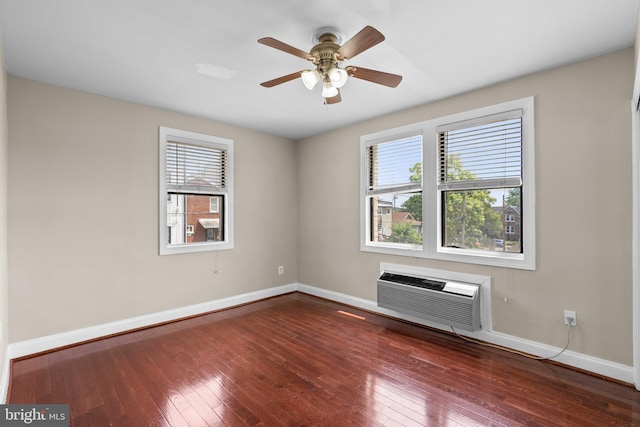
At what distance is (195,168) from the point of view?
4039mm

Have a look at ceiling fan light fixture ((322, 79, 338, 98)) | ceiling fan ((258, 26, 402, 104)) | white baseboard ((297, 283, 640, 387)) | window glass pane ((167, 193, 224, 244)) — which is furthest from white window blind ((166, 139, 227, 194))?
white baseboard ((297, 283, 640, 387))

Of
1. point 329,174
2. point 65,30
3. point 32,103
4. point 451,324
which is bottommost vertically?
point 451,324

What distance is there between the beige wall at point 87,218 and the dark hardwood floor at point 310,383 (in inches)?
17.1

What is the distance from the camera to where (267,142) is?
482 cm

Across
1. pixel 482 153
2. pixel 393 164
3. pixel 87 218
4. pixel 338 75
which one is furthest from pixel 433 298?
Result: pixel 87 218

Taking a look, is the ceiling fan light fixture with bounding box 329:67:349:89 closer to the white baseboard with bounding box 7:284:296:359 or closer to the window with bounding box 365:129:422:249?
the window with bounding box 365:129:422:249

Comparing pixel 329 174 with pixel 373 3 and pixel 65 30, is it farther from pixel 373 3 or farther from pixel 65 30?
pixel 65 30

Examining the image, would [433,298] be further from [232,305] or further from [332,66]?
[232,305]

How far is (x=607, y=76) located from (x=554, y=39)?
64 centimetres

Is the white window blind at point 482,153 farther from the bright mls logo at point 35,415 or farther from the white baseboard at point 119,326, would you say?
the bright mls logo at point 35,415

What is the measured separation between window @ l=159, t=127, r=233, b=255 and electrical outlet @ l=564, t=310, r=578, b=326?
380cm

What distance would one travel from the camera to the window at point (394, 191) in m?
3.74

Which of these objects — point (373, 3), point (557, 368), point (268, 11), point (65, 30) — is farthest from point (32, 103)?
point (557, 368)

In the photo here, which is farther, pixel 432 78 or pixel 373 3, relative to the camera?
pixel 432 78
